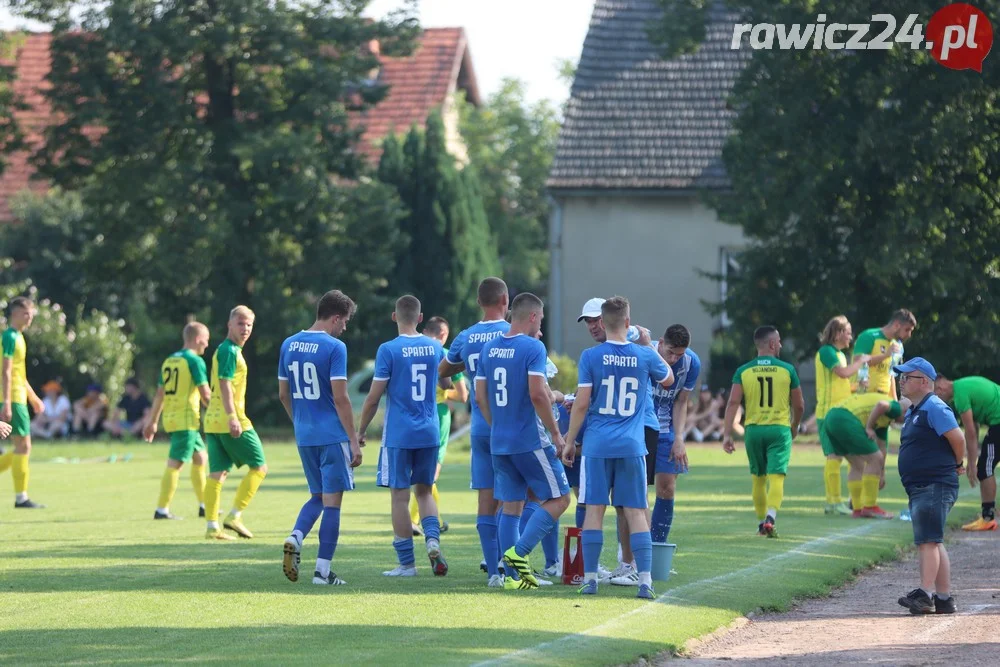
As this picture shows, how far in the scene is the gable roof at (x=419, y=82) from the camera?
53.2 metres

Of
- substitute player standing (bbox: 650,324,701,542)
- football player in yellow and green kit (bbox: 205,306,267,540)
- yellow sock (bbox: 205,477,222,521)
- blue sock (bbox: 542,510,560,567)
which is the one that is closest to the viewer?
blue sock (bbox: 542,510,560,567)

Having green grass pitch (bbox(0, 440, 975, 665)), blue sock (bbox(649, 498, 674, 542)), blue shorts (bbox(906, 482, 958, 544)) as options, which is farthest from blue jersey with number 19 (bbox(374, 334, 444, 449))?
blue shorts (bbox(906, 482, 958, 544))

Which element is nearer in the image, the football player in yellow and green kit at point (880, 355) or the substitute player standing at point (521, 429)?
the substitute player standing at point (521, 429)

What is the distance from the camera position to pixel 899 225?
29.1 meters

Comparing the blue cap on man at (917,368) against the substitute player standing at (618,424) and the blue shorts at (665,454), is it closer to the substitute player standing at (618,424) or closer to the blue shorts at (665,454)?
the substitute player standing at (618,424)

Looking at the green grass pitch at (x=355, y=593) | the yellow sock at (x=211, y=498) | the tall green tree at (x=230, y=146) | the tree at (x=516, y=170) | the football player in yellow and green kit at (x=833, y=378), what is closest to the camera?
the green grass pitch at (x=355, y=593)

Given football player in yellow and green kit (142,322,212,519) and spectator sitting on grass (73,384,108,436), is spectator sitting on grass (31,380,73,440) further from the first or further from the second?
football player in yellow and green kit (142,322,212,519)

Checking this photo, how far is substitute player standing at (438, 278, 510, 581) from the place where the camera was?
12.1m

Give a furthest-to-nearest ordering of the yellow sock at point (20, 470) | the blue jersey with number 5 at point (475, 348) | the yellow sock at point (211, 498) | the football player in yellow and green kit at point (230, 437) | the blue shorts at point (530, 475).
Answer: the yellow sock at point (20, 470) → the yellow sock at point (211, 498) → the football player in yellow and green kit at point (230, 437) → the blue jersey with number 5 at point (475, 348) → the blue shorts at point (530, 475)

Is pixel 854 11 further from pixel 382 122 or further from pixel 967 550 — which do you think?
pixel 382 122

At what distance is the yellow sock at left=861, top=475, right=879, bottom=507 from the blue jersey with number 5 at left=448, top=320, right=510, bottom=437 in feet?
23.4

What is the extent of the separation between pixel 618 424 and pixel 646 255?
30.5 metres

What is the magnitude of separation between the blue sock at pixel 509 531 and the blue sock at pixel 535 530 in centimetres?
21

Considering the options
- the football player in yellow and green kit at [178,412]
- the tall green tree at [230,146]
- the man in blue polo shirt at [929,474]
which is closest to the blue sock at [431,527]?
the man in blue polo shirt at [929,474]
